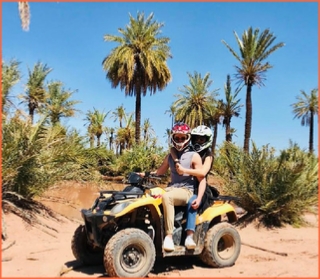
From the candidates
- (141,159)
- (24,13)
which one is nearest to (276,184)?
(24,13)

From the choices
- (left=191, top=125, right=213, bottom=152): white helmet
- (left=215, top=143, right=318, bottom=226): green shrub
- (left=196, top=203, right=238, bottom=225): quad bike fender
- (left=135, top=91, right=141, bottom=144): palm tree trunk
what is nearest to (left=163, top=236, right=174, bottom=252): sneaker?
(left=196, top=203, right=238, bottom=225): quad bike fender

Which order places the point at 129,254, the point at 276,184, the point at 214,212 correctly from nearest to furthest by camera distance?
the point at 129,254 < the point at 214,212 < the point at 276,184

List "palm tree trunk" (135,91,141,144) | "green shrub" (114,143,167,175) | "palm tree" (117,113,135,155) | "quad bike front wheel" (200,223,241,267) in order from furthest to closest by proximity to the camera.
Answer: "palm tree" (117,113,135,155) < "palm tree trunk" (135,91,141,144) < "green shrub" (114,143,167,175) < "quad bike front wheel" (200,223,241,267)

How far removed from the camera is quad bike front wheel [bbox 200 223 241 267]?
5.82 m

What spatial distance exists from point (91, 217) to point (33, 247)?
2271 mm

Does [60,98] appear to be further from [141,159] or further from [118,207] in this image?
[118,207]

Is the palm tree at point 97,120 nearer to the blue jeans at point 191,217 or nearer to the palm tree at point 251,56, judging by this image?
the palm tree at point 251,56

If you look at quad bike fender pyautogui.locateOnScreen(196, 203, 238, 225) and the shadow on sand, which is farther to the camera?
quad bike fender pyautogui.locateOnScreen(196, 203, 238, 225)

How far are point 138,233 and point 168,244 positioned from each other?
0.47 m

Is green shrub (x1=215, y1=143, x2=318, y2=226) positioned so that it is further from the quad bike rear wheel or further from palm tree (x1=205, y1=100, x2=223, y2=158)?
palm tree (x1=205, y1=100, x2=223, y2=158)

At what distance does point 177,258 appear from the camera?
6.27 metres

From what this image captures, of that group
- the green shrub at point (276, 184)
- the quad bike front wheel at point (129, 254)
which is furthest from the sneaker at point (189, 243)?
the green shrub at point (276, 184)

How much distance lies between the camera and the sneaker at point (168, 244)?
17.2 ft

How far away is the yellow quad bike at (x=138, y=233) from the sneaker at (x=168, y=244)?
0.13m
